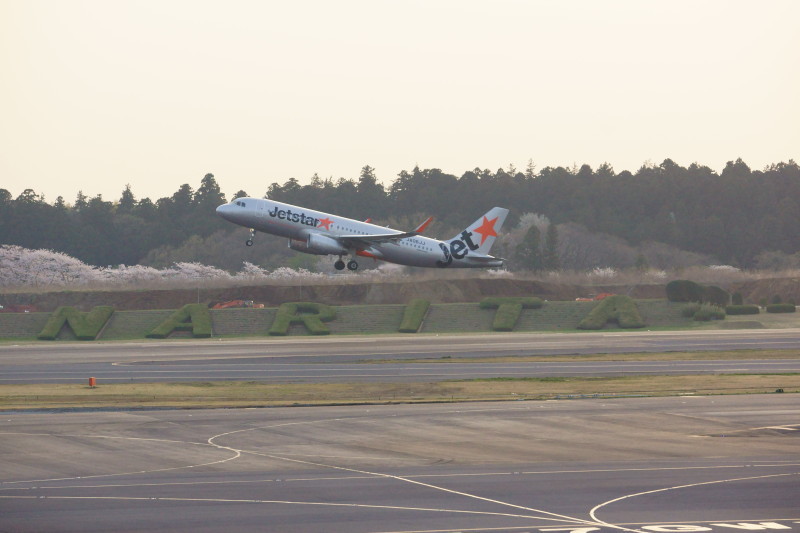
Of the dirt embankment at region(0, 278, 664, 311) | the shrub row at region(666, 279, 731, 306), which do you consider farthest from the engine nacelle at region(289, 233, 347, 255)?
the shrub row at region(666, 279, 731, 306)

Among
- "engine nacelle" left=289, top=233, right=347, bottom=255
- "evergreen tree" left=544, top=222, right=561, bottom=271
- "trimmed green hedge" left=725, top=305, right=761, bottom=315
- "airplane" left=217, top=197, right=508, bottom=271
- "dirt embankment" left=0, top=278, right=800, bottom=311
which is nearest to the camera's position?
"airplane" left=217, top=197, right=508, bottom=271

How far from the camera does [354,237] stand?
288 feet

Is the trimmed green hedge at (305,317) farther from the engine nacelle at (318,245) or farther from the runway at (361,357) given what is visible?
the engine nacelle at (318,245)

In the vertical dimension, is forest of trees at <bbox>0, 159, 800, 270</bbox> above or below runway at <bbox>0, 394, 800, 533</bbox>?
above

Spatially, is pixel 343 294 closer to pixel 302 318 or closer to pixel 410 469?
pixel 302 318

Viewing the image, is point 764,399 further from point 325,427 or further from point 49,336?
point 49,336

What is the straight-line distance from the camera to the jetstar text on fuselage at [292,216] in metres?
84.1

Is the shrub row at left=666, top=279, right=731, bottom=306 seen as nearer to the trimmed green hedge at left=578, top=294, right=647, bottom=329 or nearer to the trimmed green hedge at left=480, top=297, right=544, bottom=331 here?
the trimmed green hedge at left=578, top=294, right=647, bottom=329

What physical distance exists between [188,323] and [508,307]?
A: 31070mm

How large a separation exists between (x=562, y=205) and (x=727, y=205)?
1140 inches

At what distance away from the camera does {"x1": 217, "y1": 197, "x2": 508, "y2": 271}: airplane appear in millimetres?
83812

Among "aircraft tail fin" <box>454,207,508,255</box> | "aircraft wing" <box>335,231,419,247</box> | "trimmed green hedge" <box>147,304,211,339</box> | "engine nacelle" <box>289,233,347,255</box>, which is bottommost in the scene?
"trimmed green hedge" <box>147,304,211,339</box>

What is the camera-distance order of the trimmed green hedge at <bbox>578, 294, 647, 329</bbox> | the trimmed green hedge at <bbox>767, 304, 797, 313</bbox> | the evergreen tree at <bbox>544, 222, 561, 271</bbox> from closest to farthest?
the trimmed green hedge at <bbox>578, 294, 647, 329</bbox> → the trimmed green hedge at <bbox>767, 304, 797, 313</bbox> → the evergreen tree at <bbox>544, 222, 561, 271</bbox>

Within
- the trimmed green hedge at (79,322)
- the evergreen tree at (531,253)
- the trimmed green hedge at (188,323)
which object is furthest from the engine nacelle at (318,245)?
the evergreen tree at (531,253)
